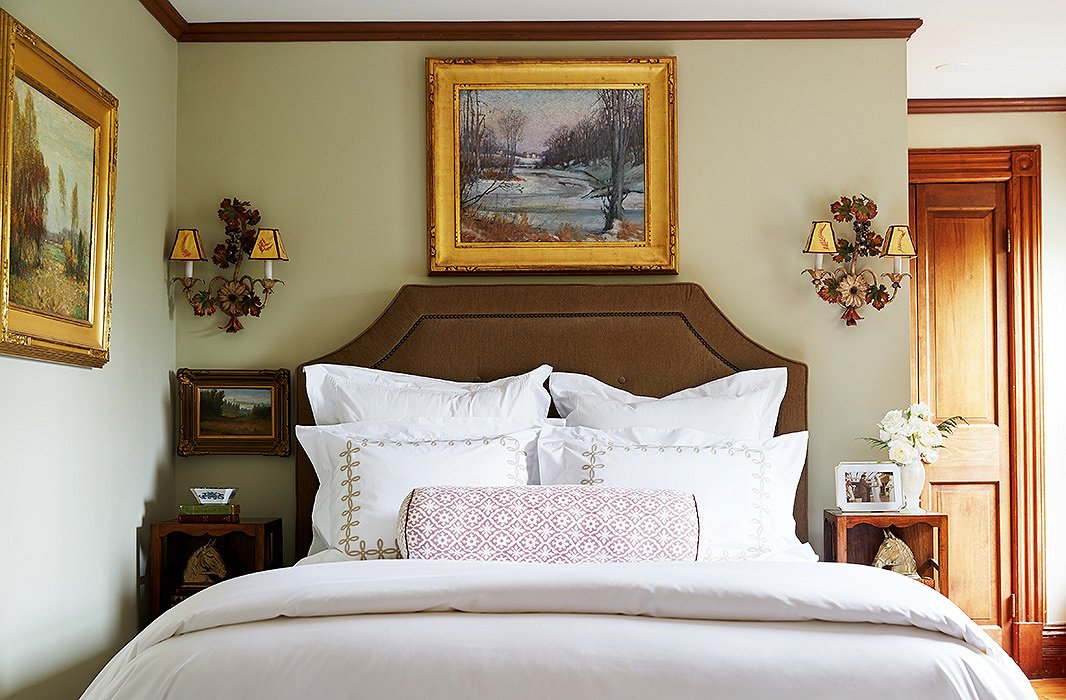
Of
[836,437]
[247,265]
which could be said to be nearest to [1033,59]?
[836,437]

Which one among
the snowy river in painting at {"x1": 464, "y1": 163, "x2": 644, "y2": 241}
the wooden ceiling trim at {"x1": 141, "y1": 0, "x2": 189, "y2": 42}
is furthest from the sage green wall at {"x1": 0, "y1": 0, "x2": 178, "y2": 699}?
the snowy river in painting at {"x1": 464, "y1": 163, "x2": 644, "y2": 241}

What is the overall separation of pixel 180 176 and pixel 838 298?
2.49 meters

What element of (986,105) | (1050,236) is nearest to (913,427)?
(1050,236)

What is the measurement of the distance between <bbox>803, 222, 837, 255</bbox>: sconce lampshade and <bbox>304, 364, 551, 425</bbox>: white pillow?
105cm

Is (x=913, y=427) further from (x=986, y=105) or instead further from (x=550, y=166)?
(x=986, y=105)

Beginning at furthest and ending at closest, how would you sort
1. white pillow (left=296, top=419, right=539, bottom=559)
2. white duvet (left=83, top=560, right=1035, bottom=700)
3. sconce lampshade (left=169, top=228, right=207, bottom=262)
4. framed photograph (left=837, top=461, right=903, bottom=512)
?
sconce lampshade (left=169, top=228, right=207, bottom=262) < framed photograph (left=837, top=461, right=903, bottom=512) < white pillow (left=296, top=419, right=539, bottom=559) < white duvet (left=83, top=560, right=1035, bottom=700)

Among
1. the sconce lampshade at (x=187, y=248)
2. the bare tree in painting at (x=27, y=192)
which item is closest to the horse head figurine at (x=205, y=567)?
the sconce lampshade at (x=187, y=248)

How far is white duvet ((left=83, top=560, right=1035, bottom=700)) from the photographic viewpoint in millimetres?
2139

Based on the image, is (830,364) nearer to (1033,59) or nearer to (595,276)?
(595,276)

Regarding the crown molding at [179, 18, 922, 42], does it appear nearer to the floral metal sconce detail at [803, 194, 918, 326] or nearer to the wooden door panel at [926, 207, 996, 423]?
the floral metal sconce detail at [803, 194, 918, 326]

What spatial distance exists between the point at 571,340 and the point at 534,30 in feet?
3.85

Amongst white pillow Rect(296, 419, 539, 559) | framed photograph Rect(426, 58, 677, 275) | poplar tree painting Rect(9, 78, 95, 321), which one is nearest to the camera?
poplar tree painting Rect(9, 78, 95, 321)

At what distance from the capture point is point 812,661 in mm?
2170

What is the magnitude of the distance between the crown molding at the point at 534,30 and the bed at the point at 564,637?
222 centimetres
